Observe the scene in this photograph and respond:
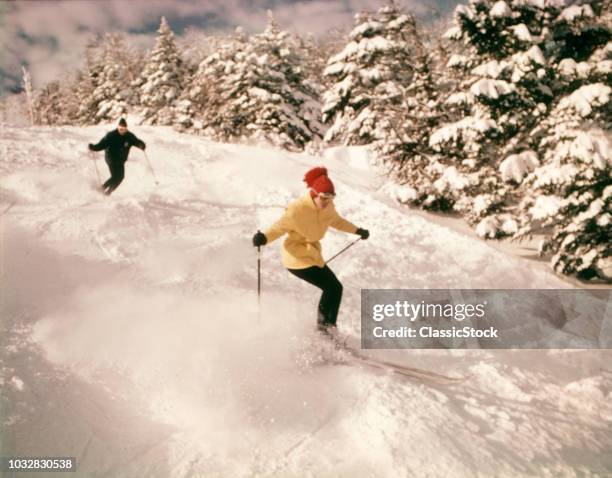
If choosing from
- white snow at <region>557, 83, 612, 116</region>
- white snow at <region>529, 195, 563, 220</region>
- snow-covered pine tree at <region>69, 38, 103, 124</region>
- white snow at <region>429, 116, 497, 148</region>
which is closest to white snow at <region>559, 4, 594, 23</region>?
white snow at <region>557, 83, 612, 116</region>

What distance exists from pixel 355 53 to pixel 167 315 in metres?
20.1

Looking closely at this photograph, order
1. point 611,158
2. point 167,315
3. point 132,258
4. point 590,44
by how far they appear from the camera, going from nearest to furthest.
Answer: point 167,315
point 132,258
point 611,158
point 590,44

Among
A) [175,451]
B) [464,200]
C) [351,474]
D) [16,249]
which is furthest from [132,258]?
[464,200]

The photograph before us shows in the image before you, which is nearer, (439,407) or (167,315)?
(439,407)

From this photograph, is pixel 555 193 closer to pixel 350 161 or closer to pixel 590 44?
pixel 590 44

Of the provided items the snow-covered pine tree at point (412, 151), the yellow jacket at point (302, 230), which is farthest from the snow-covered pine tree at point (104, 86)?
the yellow jacket at point (302, 230)

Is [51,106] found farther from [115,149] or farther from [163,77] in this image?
[115,149]

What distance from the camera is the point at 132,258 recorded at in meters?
7.90

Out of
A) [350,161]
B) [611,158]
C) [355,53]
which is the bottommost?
[350,161]

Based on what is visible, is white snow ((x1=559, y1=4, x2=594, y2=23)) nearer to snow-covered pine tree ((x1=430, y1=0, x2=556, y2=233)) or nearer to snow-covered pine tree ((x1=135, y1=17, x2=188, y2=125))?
snow-covered pine tree ((x1=430, y1=0, x2=556, y2=233))

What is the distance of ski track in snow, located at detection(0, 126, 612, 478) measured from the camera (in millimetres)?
4289

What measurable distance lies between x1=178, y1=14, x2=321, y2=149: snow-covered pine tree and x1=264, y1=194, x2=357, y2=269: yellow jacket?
20.2 m

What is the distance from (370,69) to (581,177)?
14984 mm

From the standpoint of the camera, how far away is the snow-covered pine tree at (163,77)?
37219 millimetres
